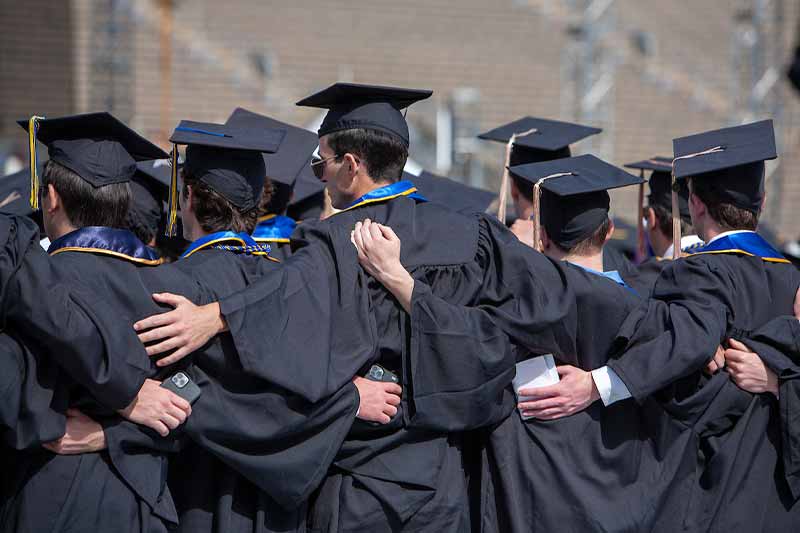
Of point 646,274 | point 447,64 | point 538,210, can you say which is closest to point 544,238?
point 538,210

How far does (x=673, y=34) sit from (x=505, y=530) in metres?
15.0

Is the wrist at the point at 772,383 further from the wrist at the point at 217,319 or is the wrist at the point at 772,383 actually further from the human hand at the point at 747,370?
the wrist at the point at 217,319

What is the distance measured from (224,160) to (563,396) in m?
1.29

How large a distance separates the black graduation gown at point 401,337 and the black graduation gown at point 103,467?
0.39 meters

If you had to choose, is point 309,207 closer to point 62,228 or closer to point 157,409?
point 62,228

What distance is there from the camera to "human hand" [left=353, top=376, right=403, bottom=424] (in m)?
2.99

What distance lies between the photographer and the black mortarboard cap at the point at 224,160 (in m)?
3.10

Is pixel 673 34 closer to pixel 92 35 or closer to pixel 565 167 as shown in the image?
pixel 92 35

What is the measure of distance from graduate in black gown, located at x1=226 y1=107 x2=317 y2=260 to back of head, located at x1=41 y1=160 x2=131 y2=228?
1.15 m

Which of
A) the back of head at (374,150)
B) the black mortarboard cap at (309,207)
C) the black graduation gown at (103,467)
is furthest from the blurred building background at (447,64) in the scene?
the black graduation gown at (103,467)

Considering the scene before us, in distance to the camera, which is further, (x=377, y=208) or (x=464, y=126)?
(x=464, y=126)

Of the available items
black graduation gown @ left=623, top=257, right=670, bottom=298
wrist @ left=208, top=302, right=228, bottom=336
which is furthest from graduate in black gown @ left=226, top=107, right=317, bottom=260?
black graduation gown @ left=623, top=257, right=670, bottom=298

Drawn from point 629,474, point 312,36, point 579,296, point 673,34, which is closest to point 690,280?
point 579,296

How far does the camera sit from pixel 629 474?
3.33m
